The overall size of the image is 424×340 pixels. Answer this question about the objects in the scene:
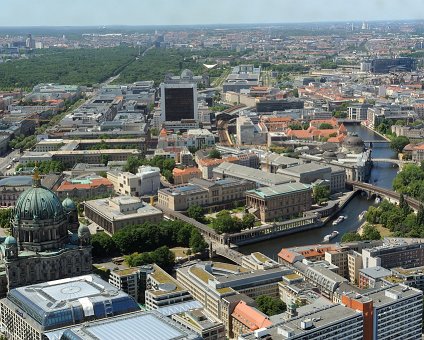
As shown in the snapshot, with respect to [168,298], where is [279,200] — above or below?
below

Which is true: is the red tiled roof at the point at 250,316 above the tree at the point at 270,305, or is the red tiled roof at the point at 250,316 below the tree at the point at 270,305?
above

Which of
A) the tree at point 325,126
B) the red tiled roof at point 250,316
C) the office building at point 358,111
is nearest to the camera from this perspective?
the red tiled roof at point 250,316

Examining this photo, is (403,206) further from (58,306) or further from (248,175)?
(58,306)

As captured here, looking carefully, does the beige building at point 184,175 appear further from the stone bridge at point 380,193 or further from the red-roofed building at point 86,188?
the stone bridge at point 380,193

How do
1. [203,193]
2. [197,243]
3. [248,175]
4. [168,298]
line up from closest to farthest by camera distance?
[168,298]
[197,243]
[203,193]
[248,175]

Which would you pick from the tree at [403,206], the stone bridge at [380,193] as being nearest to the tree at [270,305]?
the tree at [403,206]

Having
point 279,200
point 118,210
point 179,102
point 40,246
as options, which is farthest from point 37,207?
point 179,102
